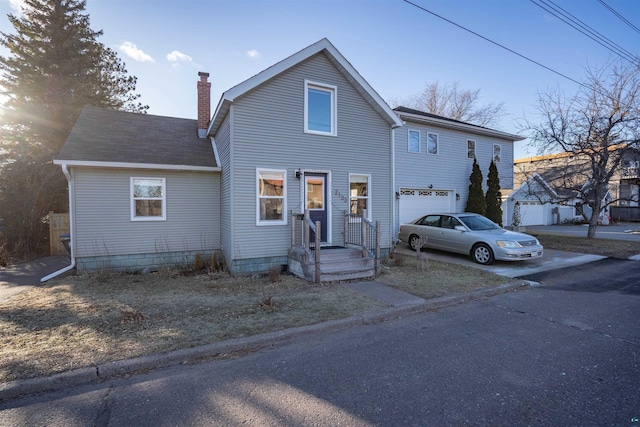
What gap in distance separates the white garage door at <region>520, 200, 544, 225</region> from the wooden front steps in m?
19.2

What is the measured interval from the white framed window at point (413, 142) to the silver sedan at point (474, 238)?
381 cm

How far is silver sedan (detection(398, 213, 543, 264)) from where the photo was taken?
893cm

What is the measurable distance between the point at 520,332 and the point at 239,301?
15.1 ft

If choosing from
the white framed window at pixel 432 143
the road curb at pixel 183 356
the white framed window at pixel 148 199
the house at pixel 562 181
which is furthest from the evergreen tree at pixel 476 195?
the white framed window at pixel 148 199

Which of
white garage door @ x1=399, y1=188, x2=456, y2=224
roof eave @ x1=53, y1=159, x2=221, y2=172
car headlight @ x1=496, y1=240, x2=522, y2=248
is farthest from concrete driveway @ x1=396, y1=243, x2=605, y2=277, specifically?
roof eave @ x1=53, y1=159, x2=221, y2=172

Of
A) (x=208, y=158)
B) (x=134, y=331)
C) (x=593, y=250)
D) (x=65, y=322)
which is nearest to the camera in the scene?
(x=134, y=331)

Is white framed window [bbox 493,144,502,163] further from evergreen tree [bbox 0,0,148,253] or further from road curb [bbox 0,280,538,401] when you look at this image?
evergreen tree [bbox 0,0,148,253]

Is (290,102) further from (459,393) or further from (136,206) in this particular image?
(459,393)

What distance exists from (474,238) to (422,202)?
4.97 meters

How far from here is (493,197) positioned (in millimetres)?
15188

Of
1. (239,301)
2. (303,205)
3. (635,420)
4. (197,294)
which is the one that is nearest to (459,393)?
(635,420)

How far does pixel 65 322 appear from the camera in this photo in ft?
15.5

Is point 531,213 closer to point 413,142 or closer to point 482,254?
point 413,142

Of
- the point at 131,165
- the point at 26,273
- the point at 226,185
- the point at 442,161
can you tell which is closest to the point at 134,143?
the point at 131,165
